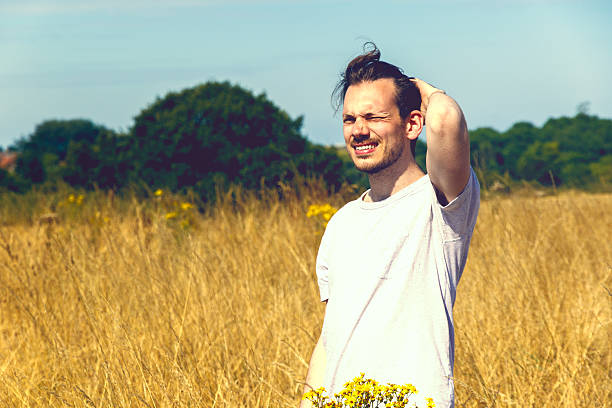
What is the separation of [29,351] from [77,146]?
1084 centimetres

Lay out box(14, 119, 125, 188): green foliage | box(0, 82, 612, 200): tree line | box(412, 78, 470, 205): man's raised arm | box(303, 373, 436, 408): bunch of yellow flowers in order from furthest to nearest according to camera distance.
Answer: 1. box(14, 119, 125, 188): green foliage
2. box(0, 82, 612, 200): tree line
3. box(412, 78, 470, 205): man's raised arm
4. box(303, 373, 436, 408): bunch of yellow flowers

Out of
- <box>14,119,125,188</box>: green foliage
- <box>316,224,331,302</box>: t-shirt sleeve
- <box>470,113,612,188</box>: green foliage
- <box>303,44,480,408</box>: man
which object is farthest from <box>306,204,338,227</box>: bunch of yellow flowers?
<box>470,113,612,188</box>: green foliage

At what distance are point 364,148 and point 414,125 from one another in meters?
0.16

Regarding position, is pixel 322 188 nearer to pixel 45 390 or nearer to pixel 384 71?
pixel 45 390

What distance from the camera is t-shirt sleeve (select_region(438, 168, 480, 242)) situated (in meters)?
1.51

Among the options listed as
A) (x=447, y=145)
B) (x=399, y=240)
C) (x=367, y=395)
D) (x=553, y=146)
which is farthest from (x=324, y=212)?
(x=553, y=146)

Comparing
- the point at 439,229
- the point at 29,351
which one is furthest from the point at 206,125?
the point at 439,229

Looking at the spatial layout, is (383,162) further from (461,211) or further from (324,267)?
(324,267)

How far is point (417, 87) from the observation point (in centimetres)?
169

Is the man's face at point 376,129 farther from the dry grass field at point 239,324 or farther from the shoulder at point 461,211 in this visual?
the dry grass field at point 239,324

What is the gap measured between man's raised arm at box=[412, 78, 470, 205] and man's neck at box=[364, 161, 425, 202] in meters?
0.18

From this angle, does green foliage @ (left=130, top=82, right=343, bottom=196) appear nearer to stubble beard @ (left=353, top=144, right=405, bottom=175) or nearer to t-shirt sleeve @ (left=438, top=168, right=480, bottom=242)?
stubble beard @ (left=353, top=144, right=405, bottom=175)

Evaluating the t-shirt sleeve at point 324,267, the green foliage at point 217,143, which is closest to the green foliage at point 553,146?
the green foliage at point 217,143

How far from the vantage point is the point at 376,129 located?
1.65m
